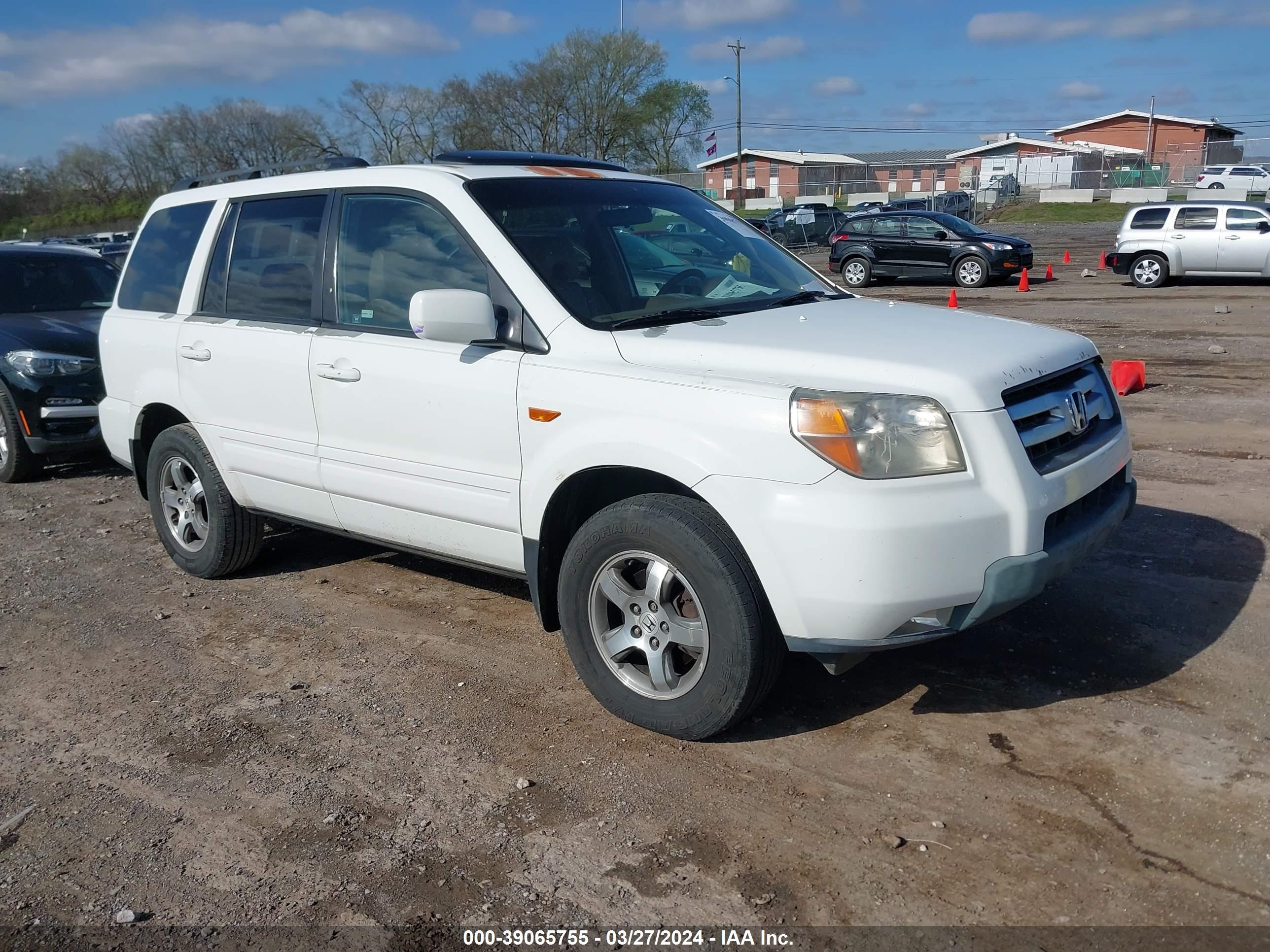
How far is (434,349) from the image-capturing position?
4.24 m

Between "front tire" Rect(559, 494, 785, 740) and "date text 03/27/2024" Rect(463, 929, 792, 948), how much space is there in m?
0.87

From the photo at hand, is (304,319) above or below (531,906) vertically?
above

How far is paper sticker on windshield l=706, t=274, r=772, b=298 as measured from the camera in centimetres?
446

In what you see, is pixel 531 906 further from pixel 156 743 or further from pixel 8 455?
pixel 8 455

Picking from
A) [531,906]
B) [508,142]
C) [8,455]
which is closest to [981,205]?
[508,142]

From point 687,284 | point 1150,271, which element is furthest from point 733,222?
point 1150,271

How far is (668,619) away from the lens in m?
3.68

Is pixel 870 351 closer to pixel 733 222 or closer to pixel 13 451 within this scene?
pixel 733 222

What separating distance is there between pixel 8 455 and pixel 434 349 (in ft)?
18.4

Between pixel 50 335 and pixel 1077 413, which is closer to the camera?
pixel 1077 413

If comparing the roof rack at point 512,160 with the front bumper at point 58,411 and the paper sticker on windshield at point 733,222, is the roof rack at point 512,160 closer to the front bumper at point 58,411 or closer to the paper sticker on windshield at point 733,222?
the paper sticker on windshield at point 733,222

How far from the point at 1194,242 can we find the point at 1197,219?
1.50 feet

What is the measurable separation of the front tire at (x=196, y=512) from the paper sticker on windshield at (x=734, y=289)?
8.76ft

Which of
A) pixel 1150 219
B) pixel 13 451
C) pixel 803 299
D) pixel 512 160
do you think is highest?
pixel 512 160
